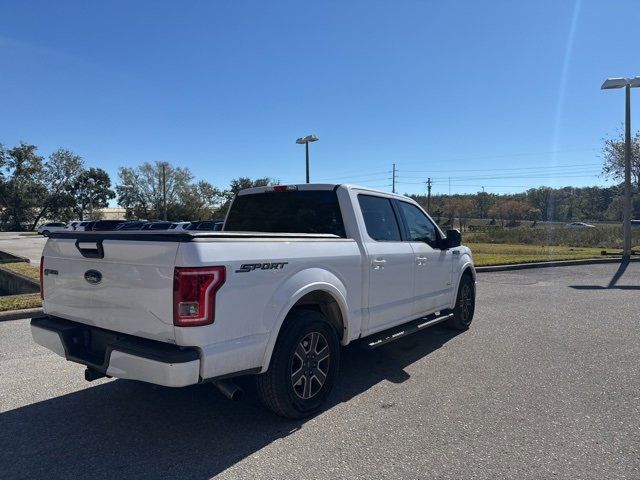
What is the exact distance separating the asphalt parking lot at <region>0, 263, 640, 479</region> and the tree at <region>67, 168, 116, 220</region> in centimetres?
7277

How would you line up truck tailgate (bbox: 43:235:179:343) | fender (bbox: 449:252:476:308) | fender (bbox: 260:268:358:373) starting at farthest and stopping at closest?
fender (bbox: 449:252:476:308) → fender (bbox: 260:268:358:373) → truck tailgate (bbox: 43:235:179:343)

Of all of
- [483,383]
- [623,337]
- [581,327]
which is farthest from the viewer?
[581,327]

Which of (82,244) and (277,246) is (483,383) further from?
(82,244)

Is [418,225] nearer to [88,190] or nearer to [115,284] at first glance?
[115,284]

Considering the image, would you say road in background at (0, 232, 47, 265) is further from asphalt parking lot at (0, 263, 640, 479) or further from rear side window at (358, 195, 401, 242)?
rear side window at (358, 195, 401, 242)

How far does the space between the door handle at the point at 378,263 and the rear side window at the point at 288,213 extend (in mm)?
401

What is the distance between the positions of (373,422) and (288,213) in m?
2.25

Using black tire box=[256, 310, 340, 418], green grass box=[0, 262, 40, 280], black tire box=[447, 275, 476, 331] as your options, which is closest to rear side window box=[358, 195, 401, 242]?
black tire box=[256, 310, 340, 418]

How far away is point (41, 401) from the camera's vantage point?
4.20m

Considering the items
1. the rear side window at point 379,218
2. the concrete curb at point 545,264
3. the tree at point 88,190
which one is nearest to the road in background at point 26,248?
the concrete curb at point 545,264

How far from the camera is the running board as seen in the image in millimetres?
4648

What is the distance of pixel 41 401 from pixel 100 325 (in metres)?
1.31

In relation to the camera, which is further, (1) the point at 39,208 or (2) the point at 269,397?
(1) the point at 39,208

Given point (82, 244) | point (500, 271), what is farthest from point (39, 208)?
point (82, 244)
